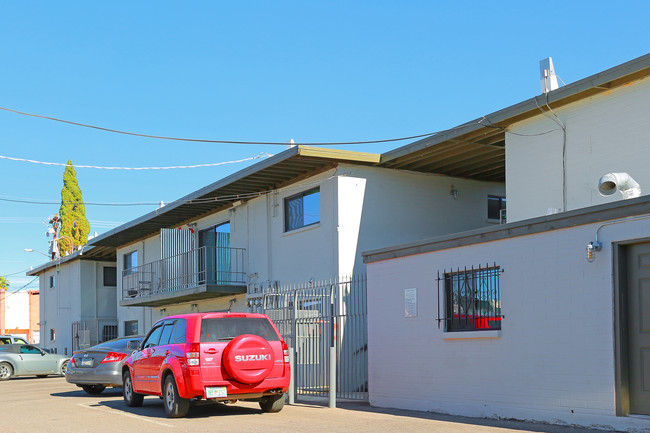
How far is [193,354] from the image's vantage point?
1184 centimetres

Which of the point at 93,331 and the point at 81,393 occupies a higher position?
the point at 93,331

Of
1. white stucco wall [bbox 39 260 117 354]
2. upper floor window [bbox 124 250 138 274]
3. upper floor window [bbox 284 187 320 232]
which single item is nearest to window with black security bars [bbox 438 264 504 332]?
upper floor window [bbox 284 187 320 232]

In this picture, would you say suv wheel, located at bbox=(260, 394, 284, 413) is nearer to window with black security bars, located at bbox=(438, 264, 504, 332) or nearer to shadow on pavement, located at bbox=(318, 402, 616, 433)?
shadow on pavement, located at bbox=(318, 402, 616, 433)

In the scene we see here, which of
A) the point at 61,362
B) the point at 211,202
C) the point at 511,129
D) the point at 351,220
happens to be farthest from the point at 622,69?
the point at 61,362

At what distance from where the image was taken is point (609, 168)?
45.9ft

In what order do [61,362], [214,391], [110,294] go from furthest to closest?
[110,294]
[61,362]
[214,391]

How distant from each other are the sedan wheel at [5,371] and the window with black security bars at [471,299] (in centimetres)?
1774

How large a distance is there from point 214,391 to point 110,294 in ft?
94.9

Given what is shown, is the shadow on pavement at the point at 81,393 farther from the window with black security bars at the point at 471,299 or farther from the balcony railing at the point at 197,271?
the window with black security bars at the point at 471,299

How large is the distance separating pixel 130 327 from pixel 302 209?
611 inches

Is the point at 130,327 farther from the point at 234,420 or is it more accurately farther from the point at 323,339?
the point at 234,420

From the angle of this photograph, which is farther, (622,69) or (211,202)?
(211,202)

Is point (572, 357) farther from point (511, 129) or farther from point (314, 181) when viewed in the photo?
point (314, 181)

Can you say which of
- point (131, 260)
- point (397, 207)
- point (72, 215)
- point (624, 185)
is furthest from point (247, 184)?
point (72, 215)
